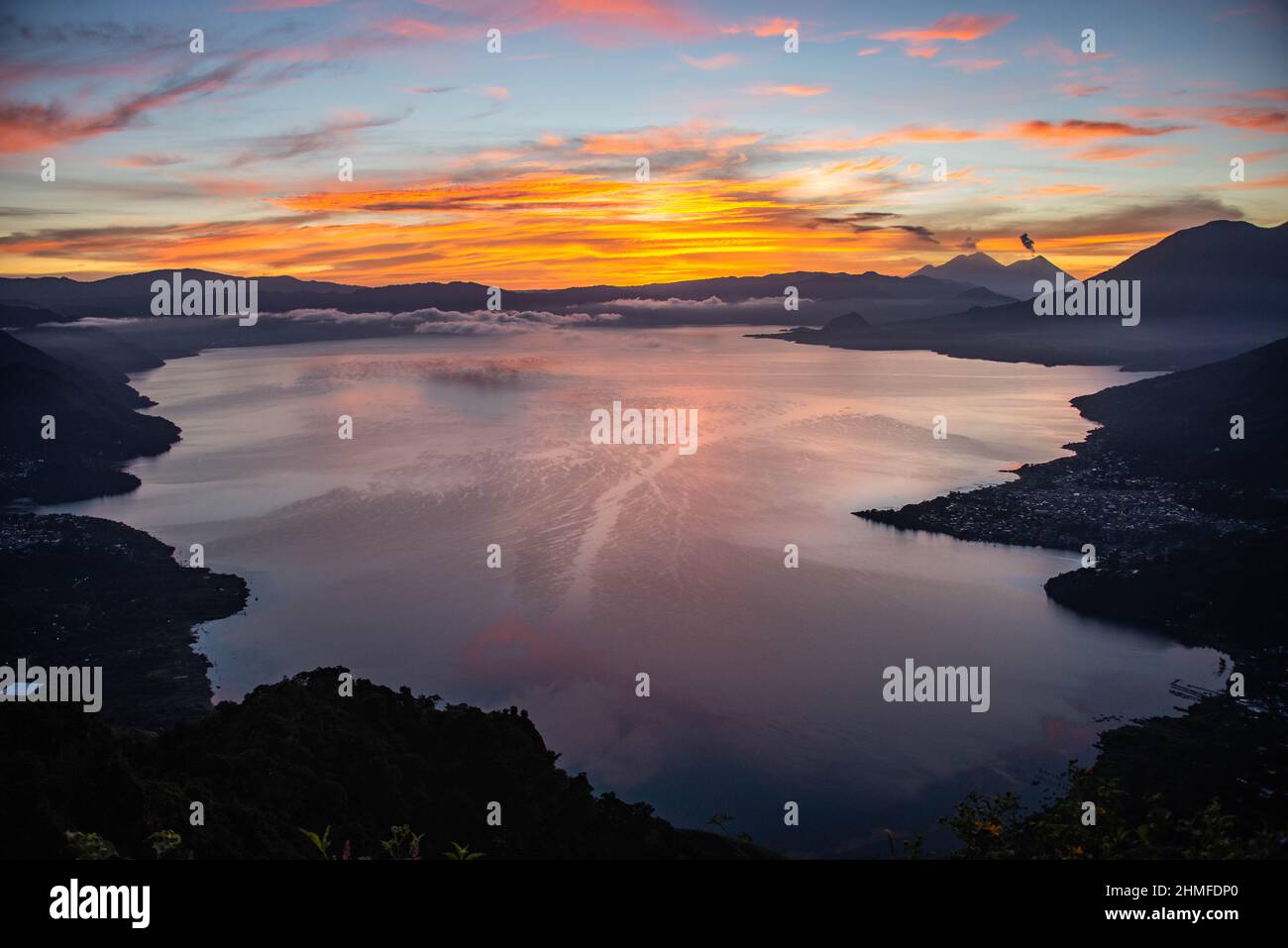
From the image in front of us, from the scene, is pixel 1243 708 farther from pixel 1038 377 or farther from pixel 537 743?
pixel 1038 377

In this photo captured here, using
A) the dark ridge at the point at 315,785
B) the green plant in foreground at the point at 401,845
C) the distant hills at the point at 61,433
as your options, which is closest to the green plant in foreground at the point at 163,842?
the dark ridge at the point at 315,785

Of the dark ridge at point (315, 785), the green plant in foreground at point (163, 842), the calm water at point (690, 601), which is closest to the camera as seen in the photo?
the green plant in foreground at point (163, 842)

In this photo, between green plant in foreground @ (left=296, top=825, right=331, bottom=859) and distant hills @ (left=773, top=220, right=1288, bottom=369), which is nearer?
green plant in foreground @ (left=296, top=825, right=331, bottom=859)

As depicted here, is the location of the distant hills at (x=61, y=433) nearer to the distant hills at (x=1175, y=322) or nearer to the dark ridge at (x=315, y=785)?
the dark ridge at (x=315, y=785)

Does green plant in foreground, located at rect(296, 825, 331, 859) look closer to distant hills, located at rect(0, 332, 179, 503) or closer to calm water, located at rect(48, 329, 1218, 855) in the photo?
calm water, located at rect(48, 329, 1218, 855)

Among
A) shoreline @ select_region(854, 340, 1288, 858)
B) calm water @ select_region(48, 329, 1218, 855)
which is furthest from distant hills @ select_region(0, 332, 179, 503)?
shoreline @ select_region(854, 340, 1288, 858)

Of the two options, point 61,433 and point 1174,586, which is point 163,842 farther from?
point 61,433

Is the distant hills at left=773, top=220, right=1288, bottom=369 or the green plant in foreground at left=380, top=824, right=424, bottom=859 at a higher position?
the distant hills at left=773, top=220, right=1288, bottom=369
